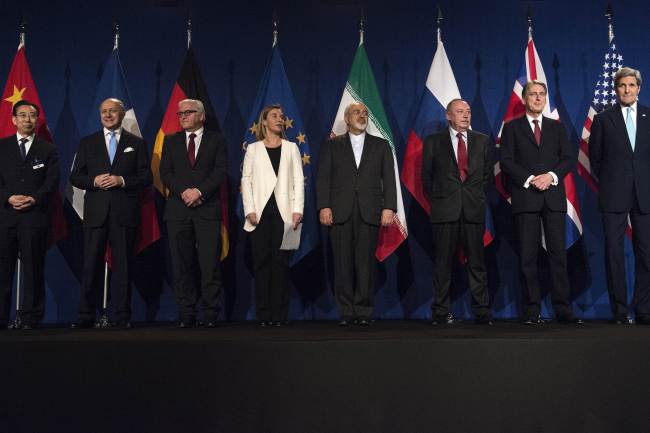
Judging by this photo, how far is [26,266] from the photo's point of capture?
14.9ft

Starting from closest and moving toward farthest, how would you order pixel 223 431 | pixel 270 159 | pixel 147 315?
pixel 223 431, pixel 270 159, pixel 147 315

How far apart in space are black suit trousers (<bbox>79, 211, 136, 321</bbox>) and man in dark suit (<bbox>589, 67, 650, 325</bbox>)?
10.2 ft

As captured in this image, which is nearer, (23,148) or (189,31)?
(23,148)

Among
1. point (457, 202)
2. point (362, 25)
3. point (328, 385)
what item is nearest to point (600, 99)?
point (457, 202)

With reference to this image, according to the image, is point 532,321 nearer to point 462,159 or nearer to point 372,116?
point 462,159

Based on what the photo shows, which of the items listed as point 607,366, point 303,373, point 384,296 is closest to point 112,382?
point 303,373

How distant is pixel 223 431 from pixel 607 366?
175cm

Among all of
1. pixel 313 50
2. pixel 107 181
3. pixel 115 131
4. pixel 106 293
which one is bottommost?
pixel 106 293

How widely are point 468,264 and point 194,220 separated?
181 cm

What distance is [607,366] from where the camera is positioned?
3.18 metres

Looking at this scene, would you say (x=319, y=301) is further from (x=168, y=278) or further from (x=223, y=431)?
(x=223, y=431)

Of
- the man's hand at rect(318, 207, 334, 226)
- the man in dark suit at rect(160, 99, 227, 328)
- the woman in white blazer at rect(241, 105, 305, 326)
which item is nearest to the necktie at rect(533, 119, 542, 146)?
the man's hand at rect(318, 207, 334, 226)

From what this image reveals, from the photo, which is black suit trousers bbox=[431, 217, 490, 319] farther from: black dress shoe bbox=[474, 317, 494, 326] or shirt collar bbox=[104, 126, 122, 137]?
shirt collar bbox=[104, 126, 122, 137]

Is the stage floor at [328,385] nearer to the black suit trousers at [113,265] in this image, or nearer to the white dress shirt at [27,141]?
the black suit trousers at [113,265]
